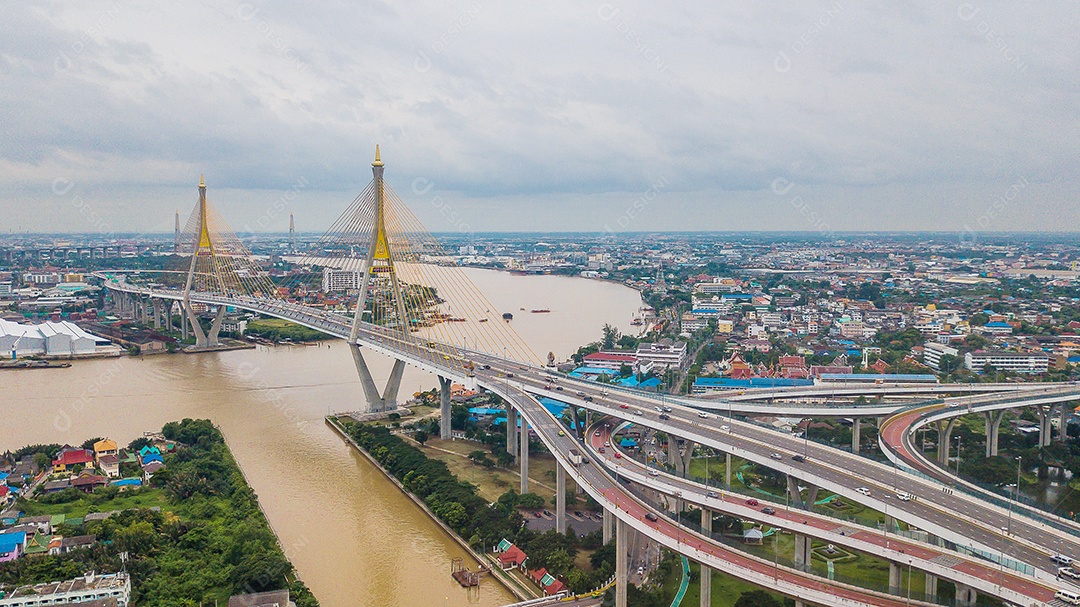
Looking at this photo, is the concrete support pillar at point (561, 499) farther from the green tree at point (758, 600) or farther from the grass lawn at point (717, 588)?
the green tree at point (758, 600)

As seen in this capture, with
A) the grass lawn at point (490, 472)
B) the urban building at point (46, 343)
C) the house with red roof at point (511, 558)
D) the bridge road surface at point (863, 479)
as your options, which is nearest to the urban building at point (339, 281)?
the urban building at point (46, 343)

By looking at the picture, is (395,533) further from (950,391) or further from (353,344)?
(950,391)

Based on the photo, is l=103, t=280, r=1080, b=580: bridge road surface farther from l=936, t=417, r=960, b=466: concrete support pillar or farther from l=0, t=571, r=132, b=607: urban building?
l=0, t=571, r=132, b=607: urban building

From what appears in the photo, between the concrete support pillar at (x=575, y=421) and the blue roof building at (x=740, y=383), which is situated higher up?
the concrete support pillar at (x=575, y=421)

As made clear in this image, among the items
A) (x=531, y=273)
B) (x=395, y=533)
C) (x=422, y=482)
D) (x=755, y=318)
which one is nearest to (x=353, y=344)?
(x=422, y=482)

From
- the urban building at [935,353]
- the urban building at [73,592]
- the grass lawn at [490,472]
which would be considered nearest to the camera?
the urban building at [73,592]

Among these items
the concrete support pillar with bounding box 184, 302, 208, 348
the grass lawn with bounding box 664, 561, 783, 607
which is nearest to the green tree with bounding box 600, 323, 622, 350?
the concrete support pillar with bounding box 184, 302, 208, 348

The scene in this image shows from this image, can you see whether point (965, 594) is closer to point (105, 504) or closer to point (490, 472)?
point (490, 472)
